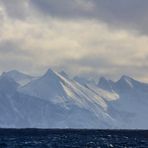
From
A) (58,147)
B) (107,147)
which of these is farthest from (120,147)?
(58,147)

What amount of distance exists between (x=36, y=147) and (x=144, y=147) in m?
21.6

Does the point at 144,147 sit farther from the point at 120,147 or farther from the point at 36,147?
the point at 36,147

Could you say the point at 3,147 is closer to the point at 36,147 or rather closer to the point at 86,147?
the point at 36,147

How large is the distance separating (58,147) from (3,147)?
1080 cm

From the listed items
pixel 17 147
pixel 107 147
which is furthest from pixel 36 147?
pixel 107 147

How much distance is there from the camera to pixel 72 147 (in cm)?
12438

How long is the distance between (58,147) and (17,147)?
8093mm

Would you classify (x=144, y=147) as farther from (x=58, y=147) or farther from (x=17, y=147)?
(x=17, y=147)

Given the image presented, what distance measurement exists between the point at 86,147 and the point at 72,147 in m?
2.86

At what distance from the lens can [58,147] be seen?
124 m

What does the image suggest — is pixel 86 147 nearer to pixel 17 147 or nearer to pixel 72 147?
pixel 72 147

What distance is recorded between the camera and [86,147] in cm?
12506

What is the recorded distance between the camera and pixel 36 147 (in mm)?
123188

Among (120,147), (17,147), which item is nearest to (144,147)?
(120,147)
